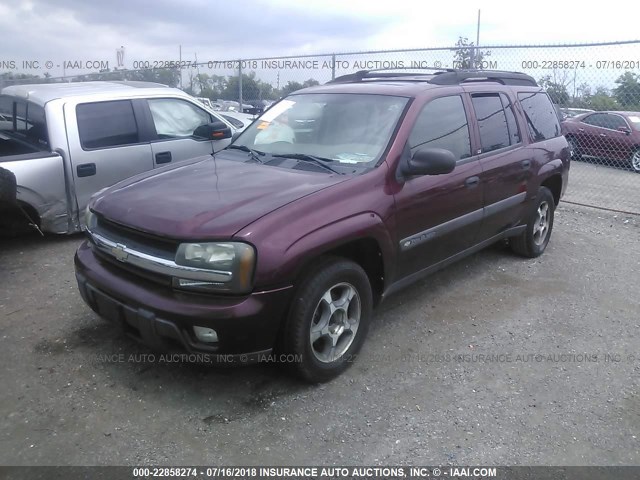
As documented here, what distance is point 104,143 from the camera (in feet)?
18.5

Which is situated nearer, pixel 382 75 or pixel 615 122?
pixel 382 75

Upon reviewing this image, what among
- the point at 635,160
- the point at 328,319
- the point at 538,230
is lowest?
the point at 328,319

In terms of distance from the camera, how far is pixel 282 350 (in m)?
3.03

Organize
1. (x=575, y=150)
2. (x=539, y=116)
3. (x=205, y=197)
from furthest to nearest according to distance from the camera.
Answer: (x=575, y=150) → (x=539, y=116) → (x=205, y=197)

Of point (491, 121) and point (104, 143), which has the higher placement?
point (491, 121)

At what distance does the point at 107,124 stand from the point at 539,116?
4.46 metres

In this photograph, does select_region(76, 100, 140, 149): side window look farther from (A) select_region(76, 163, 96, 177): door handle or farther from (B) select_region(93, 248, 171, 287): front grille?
Answer: (B) select_region(93, 248, 171, 287): front grille

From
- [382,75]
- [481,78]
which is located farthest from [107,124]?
[481,78]

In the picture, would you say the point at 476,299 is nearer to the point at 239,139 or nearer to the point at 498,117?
the point at 498,117

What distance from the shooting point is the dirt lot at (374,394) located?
2730 millimetres

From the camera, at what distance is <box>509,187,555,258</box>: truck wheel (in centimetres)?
540

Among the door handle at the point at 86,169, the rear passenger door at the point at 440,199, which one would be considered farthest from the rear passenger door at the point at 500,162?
the door handle at the point at 86,169

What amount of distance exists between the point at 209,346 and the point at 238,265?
18.5 inches

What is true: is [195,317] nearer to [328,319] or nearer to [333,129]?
[328,319]
